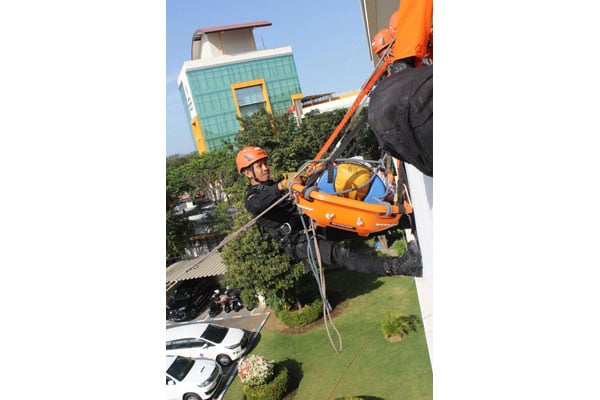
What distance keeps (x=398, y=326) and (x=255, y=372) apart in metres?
3.50

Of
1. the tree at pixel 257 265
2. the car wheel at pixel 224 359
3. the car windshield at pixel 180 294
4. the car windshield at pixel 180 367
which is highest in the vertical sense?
the tree at pixel 257 265

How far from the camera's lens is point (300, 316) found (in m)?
12.2

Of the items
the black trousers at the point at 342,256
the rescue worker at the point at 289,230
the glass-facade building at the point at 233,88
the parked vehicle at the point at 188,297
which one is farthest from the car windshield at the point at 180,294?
the glass-facade building at the point at 233,88

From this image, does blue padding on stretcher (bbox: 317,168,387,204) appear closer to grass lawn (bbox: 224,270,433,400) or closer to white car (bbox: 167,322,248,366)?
grass lawn (bbox: 224,270,433,400)

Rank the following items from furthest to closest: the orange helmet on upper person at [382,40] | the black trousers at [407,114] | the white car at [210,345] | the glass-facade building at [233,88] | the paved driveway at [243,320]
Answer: the glass-facade building at [233,88], the paved driveway at [243,320], the white car at [210,345], the orange helmet on upper person at [382,40], the black trousers at [407,114]

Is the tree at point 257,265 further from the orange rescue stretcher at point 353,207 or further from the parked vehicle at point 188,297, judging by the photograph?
the orange rescue stretcher at point 353,207

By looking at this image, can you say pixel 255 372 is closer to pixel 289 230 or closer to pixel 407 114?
pixel 289 230

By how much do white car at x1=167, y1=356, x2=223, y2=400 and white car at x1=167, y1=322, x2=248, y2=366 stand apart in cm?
75

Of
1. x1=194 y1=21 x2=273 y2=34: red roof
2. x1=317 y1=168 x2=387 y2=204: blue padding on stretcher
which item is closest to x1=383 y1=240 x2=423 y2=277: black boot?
x1=317 y1=168 x2=387 y2=204: blue padding on stretcher

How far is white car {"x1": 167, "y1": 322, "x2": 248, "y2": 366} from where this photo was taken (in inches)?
432

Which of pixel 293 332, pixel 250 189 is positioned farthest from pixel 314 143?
pixel 250 189

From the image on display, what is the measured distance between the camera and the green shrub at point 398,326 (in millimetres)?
9709

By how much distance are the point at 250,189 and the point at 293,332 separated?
9.04 metres

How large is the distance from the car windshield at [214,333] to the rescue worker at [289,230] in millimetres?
7828
